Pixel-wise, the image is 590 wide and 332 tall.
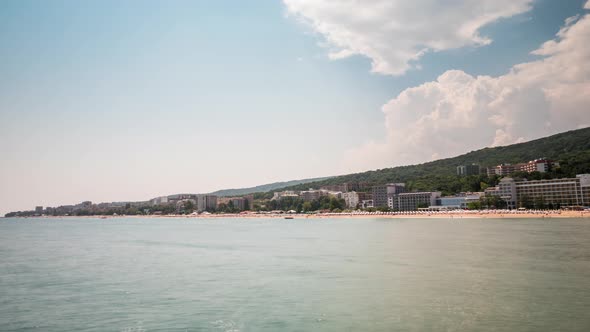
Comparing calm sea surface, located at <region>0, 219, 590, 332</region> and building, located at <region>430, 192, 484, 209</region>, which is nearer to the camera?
Result: calm sea surface, located at <region>0, 219, 590, 332</region>

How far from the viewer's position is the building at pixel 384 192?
177 m

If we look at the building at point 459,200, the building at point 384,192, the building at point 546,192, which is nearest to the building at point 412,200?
the building at point 459,200

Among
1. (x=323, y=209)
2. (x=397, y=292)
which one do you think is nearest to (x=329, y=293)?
(x=397, y=292)

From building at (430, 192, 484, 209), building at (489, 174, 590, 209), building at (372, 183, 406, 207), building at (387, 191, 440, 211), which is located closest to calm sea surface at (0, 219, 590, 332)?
building at (489, 174, 590, 209)

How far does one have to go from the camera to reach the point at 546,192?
399 ft

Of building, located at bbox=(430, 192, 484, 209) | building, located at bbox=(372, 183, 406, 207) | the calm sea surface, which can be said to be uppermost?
building, located at bbox=(372, 183, 406, 207)

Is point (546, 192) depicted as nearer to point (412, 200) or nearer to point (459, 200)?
point (459, 200)

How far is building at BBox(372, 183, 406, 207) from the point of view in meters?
177

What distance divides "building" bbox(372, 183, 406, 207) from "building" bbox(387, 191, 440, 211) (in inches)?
166

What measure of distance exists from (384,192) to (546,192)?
67.7 metres

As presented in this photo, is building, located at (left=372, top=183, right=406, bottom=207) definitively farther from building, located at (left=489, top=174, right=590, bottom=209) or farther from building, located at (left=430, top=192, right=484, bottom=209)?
building, located at (left=489, top=174, right=590, bottom=209)

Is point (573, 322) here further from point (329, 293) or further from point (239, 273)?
point (239, 273)

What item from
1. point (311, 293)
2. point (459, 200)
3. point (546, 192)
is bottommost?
point (311, 293)

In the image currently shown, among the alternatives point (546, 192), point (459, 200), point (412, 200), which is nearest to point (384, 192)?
point (412, 200)
